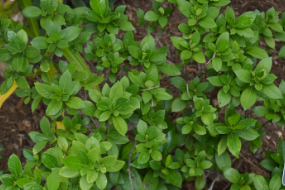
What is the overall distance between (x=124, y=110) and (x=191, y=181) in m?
1.34

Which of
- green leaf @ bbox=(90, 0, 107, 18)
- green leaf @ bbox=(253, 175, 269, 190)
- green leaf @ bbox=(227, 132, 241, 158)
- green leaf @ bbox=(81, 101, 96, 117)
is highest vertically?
green leaf @ bbox=(90, 0, 107, 18)

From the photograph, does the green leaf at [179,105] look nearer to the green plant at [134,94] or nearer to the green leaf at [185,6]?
the green plant at [134,94]

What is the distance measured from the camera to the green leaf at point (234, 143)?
1638 millimetres

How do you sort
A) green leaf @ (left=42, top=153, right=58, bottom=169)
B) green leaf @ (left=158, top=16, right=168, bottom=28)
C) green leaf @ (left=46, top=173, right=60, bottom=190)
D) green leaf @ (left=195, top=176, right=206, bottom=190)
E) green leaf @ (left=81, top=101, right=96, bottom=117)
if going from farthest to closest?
green leaf @ (left=195, top=176, right=206, bottom=190)
green leaf @ (left=158, top=16, right=168, bottom=28)
green leaf @ (left=81, top=101, right=96, bottom=117)
green leaf @ (left=42, top=153, right=58, bottom=169)
green leaf @ (left=46, top=173, right=60, bottom=190)

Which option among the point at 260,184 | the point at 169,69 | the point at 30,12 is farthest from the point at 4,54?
the point at 260,184

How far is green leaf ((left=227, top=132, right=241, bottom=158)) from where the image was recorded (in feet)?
5.37

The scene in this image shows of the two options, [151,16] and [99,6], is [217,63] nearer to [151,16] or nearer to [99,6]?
[151,16]

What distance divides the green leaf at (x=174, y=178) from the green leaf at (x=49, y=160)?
0.79 metres

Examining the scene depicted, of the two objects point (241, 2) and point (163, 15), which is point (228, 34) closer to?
point (163, 15)

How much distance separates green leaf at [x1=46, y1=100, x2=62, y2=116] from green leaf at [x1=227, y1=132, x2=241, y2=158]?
3.57ft

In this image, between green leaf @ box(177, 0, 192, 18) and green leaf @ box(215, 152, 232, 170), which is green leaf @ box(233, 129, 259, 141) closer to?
green leaf @ box(215, 152, 232, 170)

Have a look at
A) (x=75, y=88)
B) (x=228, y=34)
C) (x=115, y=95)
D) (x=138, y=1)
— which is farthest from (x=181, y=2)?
(x=138, y=1)

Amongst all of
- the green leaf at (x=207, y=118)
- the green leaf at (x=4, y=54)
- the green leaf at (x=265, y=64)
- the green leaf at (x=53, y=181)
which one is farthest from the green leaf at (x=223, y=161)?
the green leaf at (x=4, y=54)

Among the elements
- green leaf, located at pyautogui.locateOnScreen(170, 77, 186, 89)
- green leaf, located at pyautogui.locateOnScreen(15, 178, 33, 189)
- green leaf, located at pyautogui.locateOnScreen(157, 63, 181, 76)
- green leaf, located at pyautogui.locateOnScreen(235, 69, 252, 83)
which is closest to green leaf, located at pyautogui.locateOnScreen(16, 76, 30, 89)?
green leaf, located at pyautogui.locateOnScreen(15, 178, 33, 189)
